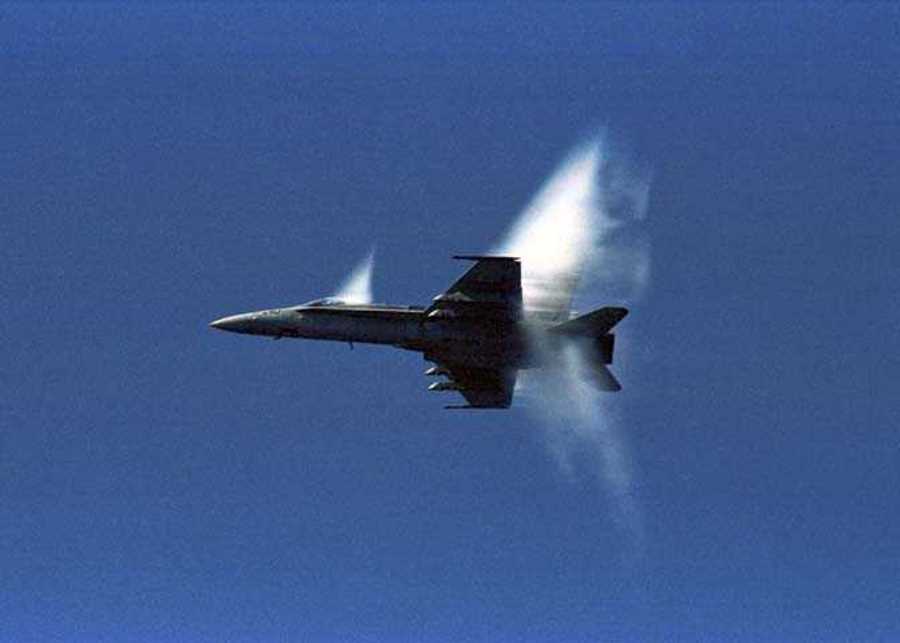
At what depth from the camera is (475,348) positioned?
76.5 metres

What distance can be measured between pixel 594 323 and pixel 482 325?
170 inches

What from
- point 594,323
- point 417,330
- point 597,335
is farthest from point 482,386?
point 594,323

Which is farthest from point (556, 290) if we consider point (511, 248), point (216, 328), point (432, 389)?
point (216, 328)

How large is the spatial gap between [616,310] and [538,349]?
350 centimetres

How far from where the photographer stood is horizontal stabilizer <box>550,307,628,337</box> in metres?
74.6

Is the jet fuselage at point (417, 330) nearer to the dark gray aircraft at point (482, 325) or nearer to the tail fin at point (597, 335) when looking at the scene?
the dark gray aircraft at point (482, 325)

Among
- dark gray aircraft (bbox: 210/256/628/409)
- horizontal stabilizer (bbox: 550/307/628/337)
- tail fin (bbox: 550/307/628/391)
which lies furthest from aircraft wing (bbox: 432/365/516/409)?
horizontal stabilizer (bbox: 550/307/628/337)

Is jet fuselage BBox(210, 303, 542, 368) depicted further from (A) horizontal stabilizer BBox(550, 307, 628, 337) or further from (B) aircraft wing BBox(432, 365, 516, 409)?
(B) aircraft wing BBox(432, 365, 516, 409)

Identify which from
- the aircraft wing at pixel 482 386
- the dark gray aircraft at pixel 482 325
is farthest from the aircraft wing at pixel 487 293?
the aircraft wing at pixel 482 386

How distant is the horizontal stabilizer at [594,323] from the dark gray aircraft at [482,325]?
0.04 m

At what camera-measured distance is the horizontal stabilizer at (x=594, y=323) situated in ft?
245

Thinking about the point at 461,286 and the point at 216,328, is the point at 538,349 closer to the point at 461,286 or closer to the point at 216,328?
the point at 461,286

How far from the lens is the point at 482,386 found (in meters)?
80.9

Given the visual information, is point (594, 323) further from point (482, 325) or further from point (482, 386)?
point (482, 386)
